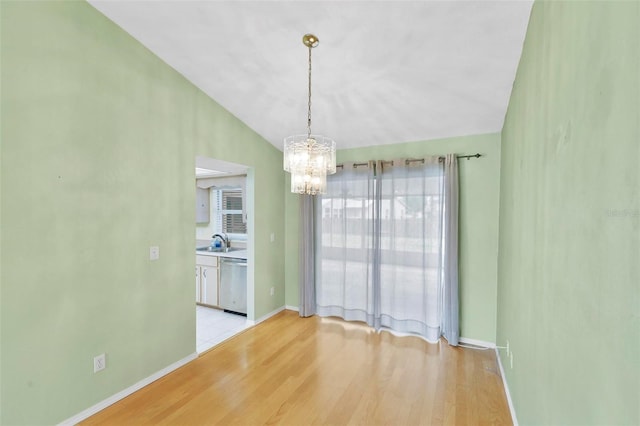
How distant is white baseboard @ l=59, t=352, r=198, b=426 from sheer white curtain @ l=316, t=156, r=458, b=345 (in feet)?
6.33

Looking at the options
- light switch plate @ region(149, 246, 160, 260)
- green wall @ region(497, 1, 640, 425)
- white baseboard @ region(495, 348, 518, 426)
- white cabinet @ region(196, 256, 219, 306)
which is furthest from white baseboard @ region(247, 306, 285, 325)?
green wall @ region(497, 1, 640, 425)

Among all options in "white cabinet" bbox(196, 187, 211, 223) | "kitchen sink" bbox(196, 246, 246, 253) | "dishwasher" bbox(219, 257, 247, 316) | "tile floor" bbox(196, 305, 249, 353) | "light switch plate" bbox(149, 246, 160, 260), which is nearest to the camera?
"light switch plate" bbox(149, 246, 160, 260)

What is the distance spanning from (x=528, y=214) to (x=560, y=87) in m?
0.77

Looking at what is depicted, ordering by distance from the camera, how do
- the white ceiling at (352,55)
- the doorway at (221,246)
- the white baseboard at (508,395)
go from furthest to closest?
the doorway at (221,246) → the white baseboard at (508,395) → the white ceiling at (352,55)

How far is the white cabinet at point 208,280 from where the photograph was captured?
4.43 m

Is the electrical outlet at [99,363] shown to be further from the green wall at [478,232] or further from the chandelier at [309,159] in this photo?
the green wall at [478,232]

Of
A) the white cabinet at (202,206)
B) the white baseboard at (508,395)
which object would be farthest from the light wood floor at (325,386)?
the white cabinet at (202,206)

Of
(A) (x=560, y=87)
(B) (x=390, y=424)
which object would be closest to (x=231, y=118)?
(A) (x=560, y=87)

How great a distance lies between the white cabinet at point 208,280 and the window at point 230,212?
86 centimetres

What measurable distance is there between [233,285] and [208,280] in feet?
1.72

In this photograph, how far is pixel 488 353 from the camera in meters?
3.10

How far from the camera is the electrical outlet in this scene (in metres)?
2.20

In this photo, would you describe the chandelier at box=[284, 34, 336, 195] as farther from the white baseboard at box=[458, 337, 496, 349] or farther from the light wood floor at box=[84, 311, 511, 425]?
the white baseboard at box=[458, 337, 496, 349]

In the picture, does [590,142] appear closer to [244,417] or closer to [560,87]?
[560,87]
